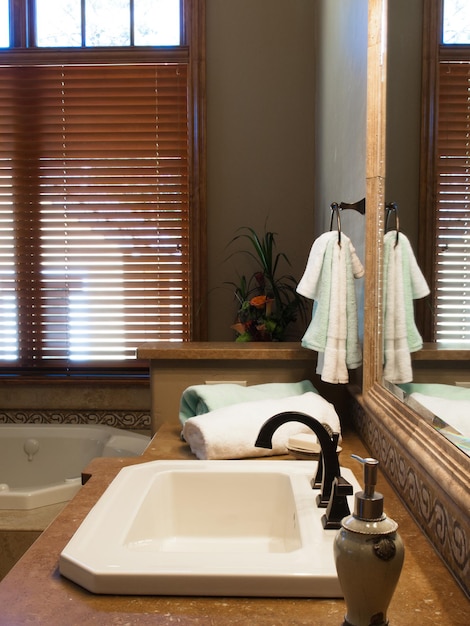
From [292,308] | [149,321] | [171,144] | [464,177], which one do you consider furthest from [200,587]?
[171,144]

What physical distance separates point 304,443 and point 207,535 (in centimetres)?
32

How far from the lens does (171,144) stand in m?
3.26

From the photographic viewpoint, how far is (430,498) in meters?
1.06

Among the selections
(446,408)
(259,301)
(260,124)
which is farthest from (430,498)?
(260,124)

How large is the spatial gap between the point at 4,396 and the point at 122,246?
3.07 feet

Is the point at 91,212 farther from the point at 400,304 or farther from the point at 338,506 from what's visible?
the point at 338,506

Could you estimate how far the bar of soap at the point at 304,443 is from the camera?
1.52m

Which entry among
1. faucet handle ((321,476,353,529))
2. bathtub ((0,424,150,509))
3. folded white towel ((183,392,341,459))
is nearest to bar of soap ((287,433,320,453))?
folded white towel ((183,392,341,459))

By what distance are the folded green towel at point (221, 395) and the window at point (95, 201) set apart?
1342 mm

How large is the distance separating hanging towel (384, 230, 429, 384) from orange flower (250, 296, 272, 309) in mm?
1426

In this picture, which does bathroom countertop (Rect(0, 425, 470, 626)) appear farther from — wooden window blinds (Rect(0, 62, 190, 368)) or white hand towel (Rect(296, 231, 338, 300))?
wooden window blinds (Rect(0, 62, 190, 368))

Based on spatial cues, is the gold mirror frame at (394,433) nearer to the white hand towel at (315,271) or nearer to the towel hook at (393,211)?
the towel hook at (393,211)

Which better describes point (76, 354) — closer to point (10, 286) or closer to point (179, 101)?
point (10, 286)

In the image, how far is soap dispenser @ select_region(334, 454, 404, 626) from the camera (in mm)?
681
